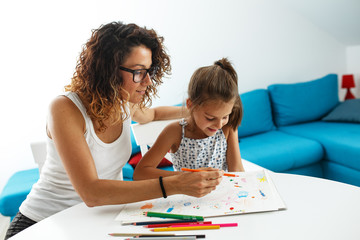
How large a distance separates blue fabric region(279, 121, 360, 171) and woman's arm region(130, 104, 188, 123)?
152 centimetres

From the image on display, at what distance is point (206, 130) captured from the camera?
1.19 m

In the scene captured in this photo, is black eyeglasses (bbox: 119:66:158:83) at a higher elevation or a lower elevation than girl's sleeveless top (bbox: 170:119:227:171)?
higher

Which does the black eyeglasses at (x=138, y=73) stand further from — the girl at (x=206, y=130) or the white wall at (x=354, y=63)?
the white wall at (x=354, y=63)

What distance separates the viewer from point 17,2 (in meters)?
2.58

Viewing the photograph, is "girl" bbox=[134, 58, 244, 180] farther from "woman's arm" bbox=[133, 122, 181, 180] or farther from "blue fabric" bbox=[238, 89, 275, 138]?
"blue fabric" bbox=[238, 89, 275, 138]

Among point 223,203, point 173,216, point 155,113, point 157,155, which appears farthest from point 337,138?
point 173,216

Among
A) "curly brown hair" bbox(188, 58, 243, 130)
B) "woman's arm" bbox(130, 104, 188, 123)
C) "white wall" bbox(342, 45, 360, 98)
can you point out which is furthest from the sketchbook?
"white wall" bbox(342, 45, 360, 98)

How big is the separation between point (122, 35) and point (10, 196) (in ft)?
5.19

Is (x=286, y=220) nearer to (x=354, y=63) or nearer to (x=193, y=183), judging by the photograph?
(x=193, y=183)

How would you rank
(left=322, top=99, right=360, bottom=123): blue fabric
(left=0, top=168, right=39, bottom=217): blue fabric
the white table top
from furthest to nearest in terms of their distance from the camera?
(left=322, top=99, right=360, bottom=123): blue fabric
(left=0, top=168, right=39, bottom=217): blue fabric
the white table top

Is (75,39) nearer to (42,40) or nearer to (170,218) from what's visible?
(42,40)

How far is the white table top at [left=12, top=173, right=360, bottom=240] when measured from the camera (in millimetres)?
703

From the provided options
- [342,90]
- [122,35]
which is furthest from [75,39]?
[342,90]

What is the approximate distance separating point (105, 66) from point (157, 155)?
393mm
